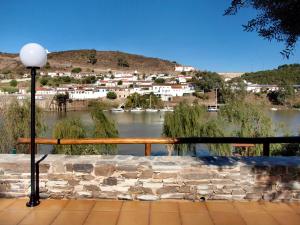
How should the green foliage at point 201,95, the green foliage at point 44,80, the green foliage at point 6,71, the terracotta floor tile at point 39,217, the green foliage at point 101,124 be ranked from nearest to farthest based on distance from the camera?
the terracotta floor tile at point 39,217, the green foliage at point 101,124, the green foliage at point 201,95, the green foliage at point 44,80, the green foliage at point 6,71

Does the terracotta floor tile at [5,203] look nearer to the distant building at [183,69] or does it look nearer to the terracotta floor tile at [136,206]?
the terracotta floor tile at [136,206]

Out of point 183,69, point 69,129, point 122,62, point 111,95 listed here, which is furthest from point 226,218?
point 183,69

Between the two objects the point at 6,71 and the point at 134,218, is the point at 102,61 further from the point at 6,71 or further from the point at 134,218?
the point at 134,218

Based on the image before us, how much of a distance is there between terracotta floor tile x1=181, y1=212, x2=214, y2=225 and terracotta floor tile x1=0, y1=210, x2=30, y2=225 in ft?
4.50

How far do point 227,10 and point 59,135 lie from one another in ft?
32.6

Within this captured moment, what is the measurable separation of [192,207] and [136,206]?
1.71ft

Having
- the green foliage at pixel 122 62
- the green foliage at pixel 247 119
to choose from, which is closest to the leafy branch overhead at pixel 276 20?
the green foliage at pixel 247 119

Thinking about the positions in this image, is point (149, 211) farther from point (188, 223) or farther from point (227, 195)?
point (227, 195)

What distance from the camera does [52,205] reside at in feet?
10.6

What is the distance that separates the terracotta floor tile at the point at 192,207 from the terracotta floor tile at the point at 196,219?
73 mm

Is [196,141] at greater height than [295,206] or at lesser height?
greater

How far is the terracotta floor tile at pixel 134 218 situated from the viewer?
2.81 m

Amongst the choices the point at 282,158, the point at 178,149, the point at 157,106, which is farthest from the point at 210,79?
the point at 282,158

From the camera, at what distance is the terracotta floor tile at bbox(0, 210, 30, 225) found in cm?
279
